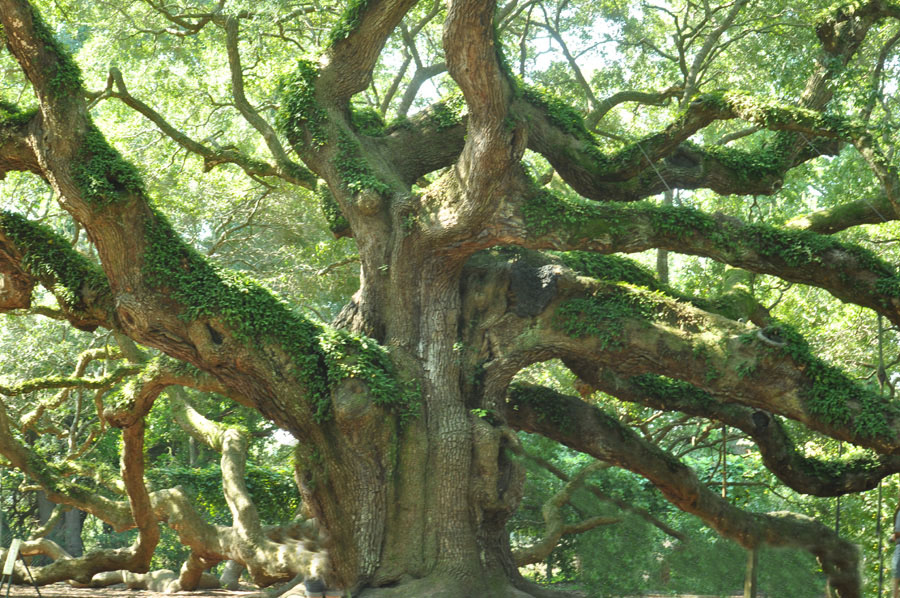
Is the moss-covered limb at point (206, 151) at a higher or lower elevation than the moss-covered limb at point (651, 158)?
higher

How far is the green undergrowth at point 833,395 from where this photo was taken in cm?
786

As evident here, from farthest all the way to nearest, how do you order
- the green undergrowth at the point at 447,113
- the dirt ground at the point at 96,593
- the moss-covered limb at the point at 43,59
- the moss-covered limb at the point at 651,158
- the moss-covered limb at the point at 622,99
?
the moss-covered limb at the point at 622,99 < the dirt ground at the point at 96,593 < the green undergrowth at the point at 447,113 < the moss-covered limb at the point at 651,158 < the moss-covered limb at the point at 43,59

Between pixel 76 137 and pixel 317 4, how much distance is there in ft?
19.4

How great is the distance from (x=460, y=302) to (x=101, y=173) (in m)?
3.77

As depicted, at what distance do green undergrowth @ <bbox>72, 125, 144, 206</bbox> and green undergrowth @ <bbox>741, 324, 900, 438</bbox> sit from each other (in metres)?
6.00

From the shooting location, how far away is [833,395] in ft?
26.1

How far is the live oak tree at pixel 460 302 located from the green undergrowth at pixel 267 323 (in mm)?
22

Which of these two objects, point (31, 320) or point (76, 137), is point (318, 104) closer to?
point (76, 137)

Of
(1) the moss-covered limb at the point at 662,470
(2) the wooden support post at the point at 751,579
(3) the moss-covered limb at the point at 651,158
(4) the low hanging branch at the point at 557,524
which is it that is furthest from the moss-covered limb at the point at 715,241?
(4) the low hanging branch at the point at 557,524

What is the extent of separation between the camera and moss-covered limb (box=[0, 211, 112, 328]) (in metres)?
8.19

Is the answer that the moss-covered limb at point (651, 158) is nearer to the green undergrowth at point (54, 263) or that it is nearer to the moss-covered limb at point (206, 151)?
the moss-covered limb at point (206, 151)

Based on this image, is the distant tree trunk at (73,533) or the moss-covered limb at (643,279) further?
the distant tree trunk at (73,533)

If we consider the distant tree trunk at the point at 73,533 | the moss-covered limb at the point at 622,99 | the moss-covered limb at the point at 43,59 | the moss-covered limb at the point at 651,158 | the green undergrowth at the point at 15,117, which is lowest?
the distant tree trunk at the point at 73,533


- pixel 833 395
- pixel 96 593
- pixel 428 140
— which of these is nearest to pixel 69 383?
pixel 96 593
